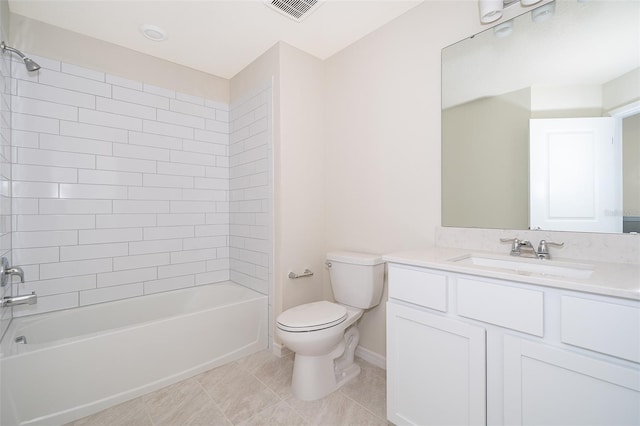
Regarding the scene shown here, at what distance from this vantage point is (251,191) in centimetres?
253

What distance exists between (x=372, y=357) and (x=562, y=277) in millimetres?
1484

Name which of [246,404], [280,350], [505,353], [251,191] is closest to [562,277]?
[505,353]

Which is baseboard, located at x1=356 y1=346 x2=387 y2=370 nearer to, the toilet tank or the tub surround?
the toilet tank

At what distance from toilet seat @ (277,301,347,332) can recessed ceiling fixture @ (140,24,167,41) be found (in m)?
2.14

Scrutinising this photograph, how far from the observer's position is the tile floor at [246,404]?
1.53 metres

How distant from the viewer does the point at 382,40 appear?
2.04 meters

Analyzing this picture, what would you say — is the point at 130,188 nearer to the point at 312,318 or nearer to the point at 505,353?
the point at 312,318

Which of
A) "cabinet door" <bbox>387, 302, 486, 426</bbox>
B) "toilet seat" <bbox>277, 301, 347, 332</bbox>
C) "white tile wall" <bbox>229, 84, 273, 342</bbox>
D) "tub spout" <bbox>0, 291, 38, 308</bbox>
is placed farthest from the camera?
"white tile wall" <bbox>229, 84, 273, 342</bbox>

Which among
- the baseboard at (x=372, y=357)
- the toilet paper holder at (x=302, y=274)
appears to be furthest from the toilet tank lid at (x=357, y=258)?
the baseboard at (x=372, y=357)

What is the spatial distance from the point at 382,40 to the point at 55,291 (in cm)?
284

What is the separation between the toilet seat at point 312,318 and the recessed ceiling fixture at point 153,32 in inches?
84.3

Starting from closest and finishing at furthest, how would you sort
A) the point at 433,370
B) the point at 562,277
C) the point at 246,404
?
the point at 562,277 → the point at 433,370 → the point at 246,404

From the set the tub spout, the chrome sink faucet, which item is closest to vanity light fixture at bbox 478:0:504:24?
the chrome sink faucet

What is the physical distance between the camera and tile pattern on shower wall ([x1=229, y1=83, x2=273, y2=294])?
7.65ft
